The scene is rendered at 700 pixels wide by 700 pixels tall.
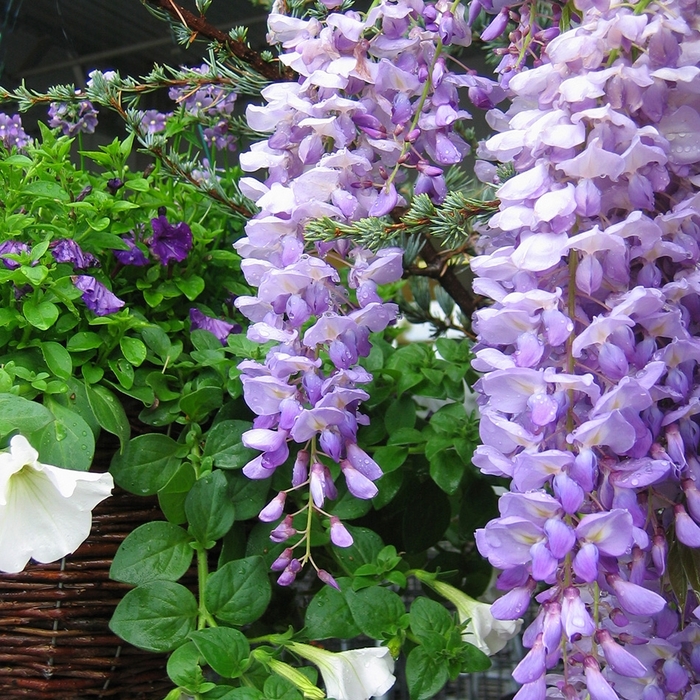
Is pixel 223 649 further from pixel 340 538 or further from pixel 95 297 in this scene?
pixel 95 297

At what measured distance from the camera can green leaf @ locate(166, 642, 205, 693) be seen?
19.2 inches

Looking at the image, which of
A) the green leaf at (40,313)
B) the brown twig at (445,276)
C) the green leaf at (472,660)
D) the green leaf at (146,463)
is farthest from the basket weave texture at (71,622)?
the brown twig at (445,276)

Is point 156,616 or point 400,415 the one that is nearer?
point 156,616

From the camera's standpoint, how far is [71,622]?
544mm

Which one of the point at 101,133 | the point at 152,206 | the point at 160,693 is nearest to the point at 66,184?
the point at 152,206

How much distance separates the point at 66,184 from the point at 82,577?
0.31 m

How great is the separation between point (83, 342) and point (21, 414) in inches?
3.9

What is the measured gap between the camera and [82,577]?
0.54m

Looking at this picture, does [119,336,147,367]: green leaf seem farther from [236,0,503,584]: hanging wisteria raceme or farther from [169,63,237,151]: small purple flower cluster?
[169,63,237,151]: small purple flower cluster

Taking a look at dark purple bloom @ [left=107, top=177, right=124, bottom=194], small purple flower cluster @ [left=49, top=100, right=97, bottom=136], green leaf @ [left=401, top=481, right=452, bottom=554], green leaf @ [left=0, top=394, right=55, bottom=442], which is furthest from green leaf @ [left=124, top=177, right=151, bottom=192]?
green leaf @ [left=401, top=481, right=452, bottom=554]

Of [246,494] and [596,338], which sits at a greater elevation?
[596,338]

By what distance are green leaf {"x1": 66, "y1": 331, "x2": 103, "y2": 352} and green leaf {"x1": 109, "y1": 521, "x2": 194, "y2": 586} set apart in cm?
13

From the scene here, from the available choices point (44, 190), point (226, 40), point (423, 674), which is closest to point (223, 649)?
point (423, 674)

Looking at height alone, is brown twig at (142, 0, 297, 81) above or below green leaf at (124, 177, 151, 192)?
above
